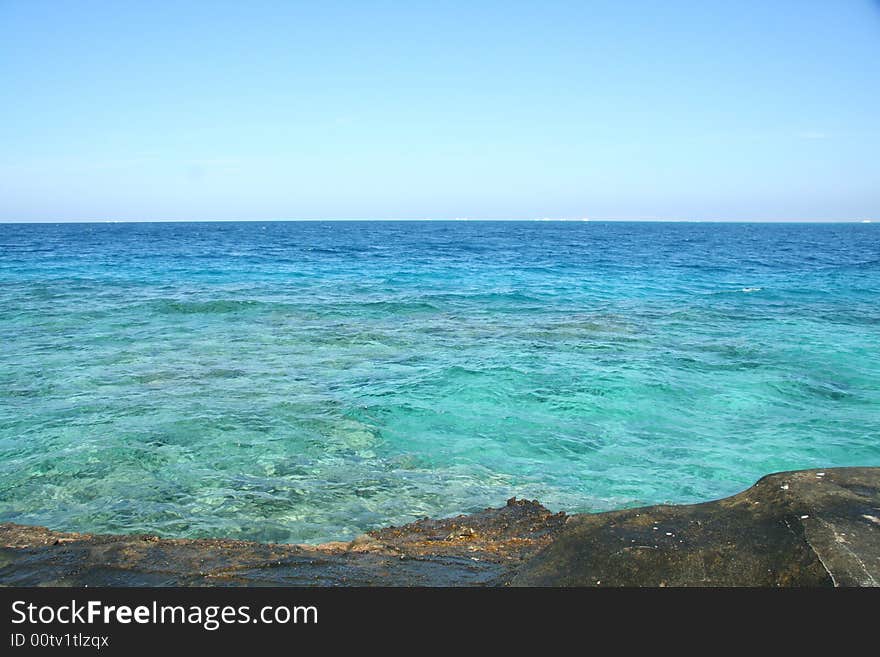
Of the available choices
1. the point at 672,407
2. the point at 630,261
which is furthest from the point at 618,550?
the point at 630,261

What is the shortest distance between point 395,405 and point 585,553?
6.10m

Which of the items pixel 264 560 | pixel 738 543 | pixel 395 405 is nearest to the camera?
pixel 738 543

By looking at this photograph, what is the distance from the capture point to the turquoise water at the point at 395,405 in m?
6.43

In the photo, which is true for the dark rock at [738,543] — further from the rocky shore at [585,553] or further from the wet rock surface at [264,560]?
the wet rock surface at [264,560]

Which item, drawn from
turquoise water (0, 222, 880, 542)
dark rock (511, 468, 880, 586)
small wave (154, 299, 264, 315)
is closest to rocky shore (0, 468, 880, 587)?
dark rock (511, 468, 880, 586)

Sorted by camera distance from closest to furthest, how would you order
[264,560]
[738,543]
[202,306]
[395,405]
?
[738,543]
[264,560]
[395,405]
[202,306]

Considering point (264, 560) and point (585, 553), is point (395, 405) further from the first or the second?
point (585, 553)

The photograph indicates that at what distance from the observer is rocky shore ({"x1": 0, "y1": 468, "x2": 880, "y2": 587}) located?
328cm

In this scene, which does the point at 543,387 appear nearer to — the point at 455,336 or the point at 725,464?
the point at 725,464

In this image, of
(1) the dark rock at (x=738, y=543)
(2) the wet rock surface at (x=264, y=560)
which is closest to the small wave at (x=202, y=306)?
(2) the wet rock surface at (x=264, y=560)

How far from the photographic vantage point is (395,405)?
9445 mm

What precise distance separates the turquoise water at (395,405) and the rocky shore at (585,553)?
4.25 ft

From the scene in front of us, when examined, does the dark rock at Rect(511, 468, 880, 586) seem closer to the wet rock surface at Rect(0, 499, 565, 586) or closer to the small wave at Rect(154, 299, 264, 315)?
the wet rock surface at Rect(0, 499, 565, 586)

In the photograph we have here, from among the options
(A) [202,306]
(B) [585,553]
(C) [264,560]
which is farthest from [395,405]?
→ (A) [202,306]
